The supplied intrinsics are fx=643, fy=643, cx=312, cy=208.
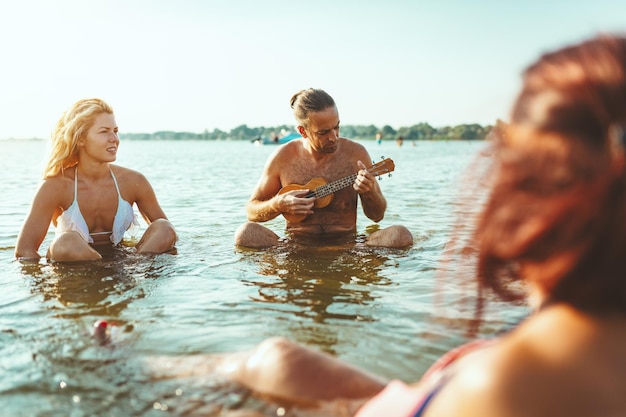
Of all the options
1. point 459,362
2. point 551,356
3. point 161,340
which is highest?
point 551,356

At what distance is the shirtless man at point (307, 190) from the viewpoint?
6.15 meters

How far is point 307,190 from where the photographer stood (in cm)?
636

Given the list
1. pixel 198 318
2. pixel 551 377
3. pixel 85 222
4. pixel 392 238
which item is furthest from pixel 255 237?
pixel 551 377

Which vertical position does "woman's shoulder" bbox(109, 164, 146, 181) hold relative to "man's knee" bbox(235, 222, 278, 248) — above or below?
above

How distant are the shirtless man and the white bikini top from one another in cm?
110

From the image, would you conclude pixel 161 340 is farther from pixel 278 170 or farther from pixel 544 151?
pixel 278 170

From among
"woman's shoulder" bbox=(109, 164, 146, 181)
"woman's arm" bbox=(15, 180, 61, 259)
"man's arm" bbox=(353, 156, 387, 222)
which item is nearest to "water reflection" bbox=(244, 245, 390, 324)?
"man's arm" bbox=(353, 156, 387, 222)

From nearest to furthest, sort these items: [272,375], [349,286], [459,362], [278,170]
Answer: [459,362] < [272,375] < [349,286] < [278,170]

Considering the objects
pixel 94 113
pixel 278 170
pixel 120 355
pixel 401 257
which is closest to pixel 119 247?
pixel 94 113

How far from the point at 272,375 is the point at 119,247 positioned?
14.3 ft

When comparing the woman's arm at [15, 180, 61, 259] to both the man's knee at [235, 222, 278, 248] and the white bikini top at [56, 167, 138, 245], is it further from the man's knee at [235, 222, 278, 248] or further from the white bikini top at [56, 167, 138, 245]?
the man's knee at [235, 222, 278, 248]

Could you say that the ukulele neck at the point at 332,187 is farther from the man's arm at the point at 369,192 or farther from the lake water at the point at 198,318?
the lake water at the point at 198,318

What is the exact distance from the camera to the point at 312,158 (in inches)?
258

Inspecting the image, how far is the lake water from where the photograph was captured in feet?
8.78
